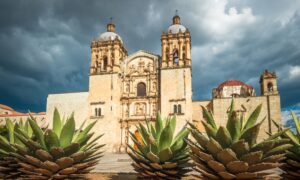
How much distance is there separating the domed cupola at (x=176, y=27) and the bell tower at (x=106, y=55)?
5.68 metres

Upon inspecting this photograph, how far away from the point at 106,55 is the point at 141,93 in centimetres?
547

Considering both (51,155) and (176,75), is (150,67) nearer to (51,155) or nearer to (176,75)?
(176,75)

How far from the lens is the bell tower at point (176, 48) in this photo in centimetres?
2542

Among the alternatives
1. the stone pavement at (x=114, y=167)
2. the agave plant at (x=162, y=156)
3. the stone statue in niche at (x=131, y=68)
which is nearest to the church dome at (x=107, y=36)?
the stone statue in niche at (x=131, y=68)

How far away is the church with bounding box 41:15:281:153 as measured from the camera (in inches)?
960

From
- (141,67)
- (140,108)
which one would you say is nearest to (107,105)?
(140,108)

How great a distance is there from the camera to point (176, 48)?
26.1 m

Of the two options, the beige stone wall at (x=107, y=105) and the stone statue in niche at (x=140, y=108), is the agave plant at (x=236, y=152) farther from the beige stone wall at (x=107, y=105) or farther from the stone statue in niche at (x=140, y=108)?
the stone statue in niche at (x=140, y=108)

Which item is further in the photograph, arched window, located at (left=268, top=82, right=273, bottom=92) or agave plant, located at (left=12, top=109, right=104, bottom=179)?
arched window, located at (left=268, top=82, right=273, bottom=92)

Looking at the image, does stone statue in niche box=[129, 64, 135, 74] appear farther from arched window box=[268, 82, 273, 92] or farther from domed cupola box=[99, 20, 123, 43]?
arched window box=[268, 82, 273, 92]

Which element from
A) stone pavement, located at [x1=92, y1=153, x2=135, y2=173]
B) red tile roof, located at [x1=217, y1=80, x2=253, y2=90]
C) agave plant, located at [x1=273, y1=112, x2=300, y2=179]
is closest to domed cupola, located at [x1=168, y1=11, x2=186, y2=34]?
red tile roof, located at [x1=217, y1=80, x2=253, y2=90]

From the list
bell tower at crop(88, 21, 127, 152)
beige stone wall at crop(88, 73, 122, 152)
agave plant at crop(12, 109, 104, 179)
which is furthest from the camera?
bell tower at crop(88, 21, 127, 152)

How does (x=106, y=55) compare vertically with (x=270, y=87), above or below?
above

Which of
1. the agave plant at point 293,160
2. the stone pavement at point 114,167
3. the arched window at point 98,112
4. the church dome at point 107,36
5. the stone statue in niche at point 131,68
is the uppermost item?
the church dome at point 107,36
